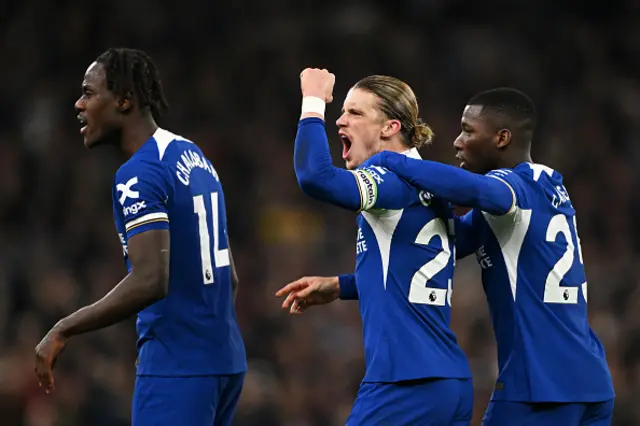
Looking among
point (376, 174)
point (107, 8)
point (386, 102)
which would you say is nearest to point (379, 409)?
point (376, 174)

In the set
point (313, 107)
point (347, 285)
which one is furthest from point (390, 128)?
point (347, 285)

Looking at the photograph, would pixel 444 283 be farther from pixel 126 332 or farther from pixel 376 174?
pixel 126 332

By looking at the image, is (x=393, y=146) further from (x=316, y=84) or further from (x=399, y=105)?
(x=316, y=84)

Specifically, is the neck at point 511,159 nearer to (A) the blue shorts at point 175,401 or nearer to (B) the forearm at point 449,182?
(B) the forearm at point 449,182

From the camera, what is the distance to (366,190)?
4180 mm

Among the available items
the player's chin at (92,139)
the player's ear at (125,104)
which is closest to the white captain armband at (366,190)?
the player's ear at (125,104)

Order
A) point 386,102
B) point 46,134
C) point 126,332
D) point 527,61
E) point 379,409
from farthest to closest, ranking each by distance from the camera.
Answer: point 527,61 → point 46,134 → point 126,332 → point 386,102 → point 379,409

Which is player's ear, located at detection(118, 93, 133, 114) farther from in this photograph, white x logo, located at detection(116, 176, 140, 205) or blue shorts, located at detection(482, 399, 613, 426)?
blue shorts, located at detection(482, 399, 613, 426)

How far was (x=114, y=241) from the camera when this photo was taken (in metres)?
10.6

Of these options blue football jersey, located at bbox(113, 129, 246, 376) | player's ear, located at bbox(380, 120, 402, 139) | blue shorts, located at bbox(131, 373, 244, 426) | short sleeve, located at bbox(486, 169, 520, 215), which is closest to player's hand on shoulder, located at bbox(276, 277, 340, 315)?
blue football jersey, located at bbox(113, 129, 246, 376)

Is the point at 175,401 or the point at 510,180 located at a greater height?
the point at 510,180

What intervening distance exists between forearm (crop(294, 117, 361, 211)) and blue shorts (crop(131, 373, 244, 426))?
2.96 feet

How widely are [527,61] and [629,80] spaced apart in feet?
4.34

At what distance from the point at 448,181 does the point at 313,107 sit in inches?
24.4
